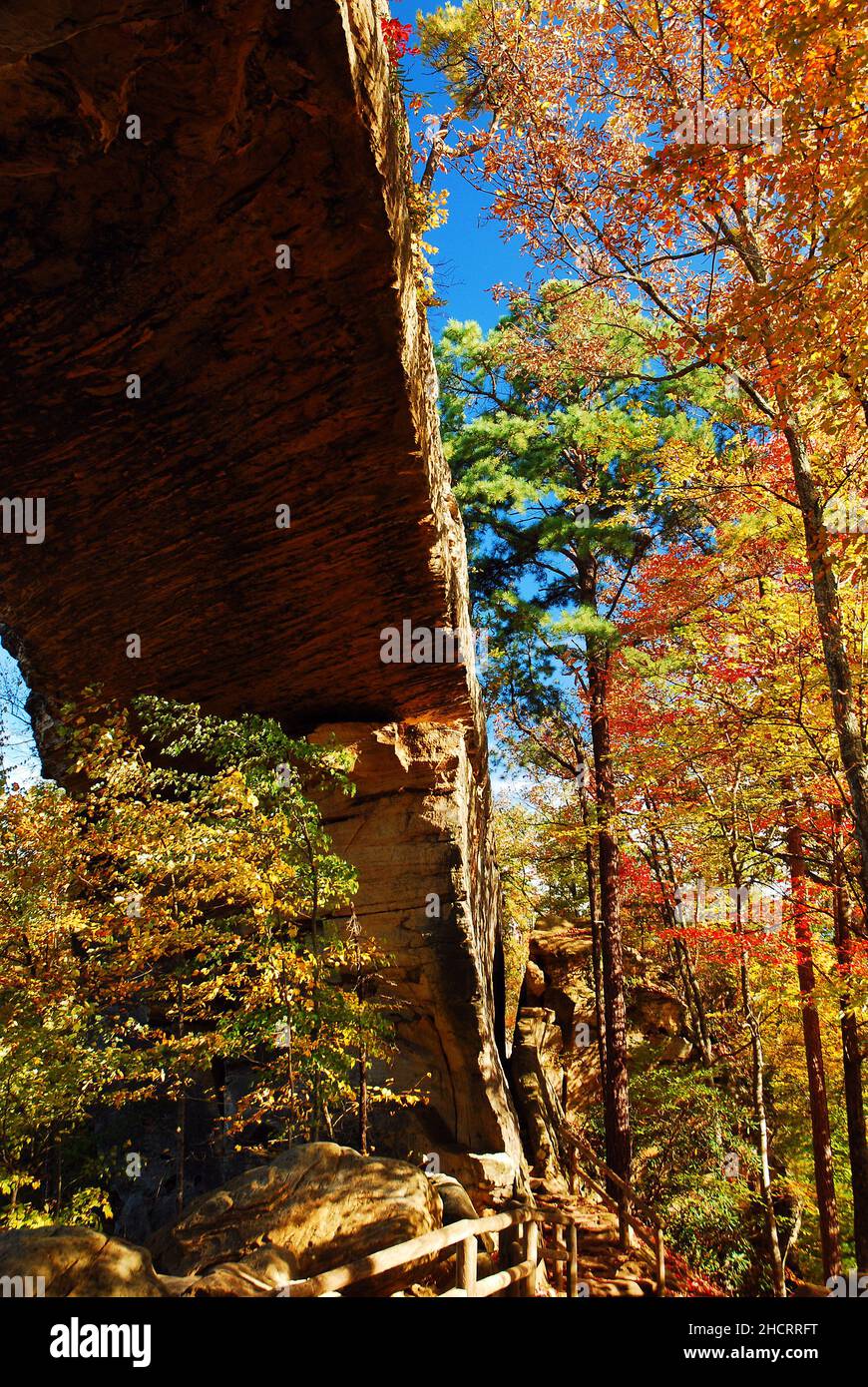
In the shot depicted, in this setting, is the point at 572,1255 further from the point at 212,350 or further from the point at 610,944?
the point at 212,350

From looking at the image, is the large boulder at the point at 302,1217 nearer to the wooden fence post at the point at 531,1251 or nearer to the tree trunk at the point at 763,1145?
the wooden fence post at the point at 531,1251

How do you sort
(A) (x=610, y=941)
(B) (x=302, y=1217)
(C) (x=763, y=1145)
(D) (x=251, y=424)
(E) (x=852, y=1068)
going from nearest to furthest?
(B) (x=302, y=1217), (D) (x=251, y=424), (C) (x=763, y=1145), (E) (x=852, y=1068), (A) (x=610, y=941)

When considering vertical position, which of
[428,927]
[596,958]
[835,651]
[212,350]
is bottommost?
[596,958]

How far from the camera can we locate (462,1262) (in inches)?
179

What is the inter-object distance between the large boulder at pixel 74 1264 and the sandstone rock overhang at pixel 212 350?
17.6 feet

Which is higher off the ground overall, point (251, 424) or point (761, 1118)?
point (251, 424)

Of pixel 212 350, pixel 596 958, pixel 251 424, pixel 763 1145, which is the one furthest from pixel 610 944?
pixel 212 350

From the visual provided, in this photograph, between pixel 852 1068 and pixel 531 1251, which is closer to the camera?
pixel 531 1251

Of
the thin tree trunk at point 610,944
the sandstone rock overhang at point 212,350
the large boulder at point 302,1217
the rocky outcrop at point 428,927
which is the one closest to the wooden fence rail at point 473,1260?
the large boulder at point 302,1217

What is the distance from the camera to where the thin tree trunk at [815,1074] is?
34.7 ft

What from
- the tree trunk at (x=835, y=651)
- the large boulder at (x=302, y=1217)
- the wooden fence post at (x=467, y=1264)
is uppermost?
the tree trunk at (x=835, y=651)

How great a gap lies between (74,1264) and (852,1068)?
35.5ft

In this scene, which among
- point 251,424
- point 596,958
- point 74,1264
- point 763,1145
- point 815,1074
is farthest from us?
point 596,958
